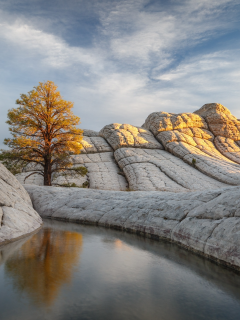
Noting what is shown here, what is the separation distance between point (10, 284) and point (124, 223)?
5.88 metres

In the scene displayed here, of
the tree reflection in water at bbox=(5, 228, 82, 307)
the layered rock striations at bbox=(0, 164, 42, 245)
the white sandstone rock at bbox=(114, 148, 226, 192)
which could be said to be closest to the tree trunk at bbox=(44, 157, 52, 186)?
the white sandstone rock at bbox=(114, 148, 226, 192)

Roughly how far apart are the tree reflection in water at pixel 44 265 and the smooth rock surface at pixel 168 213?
2.54 metres

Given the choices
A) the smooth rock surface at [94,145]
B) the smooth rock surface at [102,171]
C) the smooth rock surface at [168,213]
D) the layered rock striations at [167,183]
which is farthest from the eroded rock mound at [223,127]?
the smooth rock surface at [168,213]

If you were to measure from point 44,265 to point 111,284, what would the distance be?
1627mm

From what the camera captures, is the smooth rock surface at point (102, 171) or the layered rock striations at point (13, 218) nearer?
the layered rock striations at point (13, 218)

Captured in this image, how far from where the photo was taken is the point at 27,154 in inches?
751

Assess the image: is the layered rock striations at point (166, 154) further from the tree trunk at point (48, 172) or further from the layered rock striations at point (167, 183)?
the tree trunk at point (48, 172)

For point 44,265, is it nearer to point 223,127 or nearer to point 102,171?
point 102,171

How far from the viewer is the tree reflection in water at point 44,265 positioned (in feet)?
13.5

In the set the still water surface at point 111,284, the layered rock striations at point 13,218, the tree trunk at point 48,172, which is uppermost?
the tree trunk at point 48,172

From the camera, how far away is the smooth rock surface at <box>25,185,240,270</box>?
5.94 meters

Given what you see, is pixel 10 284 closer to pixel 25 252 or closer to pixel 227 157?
pixel 25 252

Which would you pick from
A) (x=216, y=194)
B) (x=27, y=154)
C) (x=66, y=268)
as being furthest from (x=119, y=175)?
(x=66, y=268)

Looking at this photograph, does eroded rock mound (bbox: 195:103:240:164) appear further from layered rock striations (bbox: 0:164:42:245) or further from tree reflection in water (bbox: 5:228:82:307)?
tree reflection in water (bbox: 5:228:82:307)
